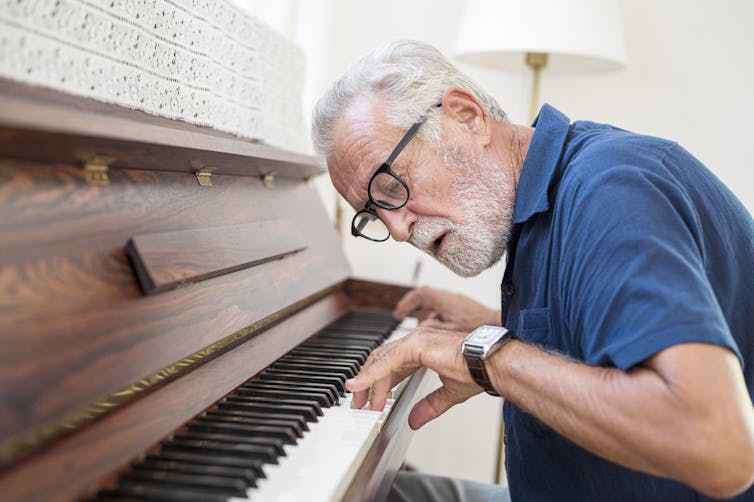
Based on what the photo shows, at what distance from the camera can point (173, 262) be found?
0.99 m

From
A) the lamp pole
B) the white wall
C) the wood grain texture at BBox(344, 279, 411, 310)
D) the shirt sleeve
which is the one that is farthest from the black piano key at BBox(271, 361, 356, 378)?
the lamp pole

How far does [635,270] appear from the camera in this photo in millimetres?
832

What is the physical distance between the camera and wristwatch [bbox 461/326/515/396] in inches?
39.4

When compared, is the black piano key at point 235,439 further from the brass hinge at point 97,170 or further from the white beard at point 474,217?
the white beard at point 474,217

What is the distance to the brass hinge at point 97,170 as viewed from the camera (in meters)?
0.88

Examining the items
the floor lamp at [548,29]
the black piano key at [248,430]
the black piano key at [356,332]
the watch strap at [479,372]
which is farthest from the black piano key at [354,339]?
the floor lamp at [548,29]

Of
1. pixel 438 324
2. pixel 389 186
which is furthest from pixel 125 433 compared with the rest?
pixel 438 324

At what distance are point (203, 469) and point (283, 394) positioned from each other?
30cm

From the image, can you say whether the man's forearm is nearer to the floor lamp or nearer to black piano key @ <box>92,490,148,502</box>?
black piano key @ <box>92,490,148,502</box>

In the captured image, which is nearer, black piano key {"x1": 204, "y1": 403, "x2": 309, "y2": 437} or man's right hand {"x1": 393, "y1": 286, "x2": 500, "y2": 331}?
black piano key {"x1": 204, "y1": 403, "x2": 309, "y2": 437}

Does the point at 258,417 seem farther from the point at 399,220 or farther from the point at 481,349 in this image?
the point at 399,220

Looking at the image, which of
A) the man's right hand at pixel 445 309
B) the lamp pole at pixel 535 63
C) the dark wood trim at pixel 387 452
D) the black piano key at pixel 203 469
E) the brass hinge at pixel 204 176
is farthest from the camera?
the lamp pole at pixel 535 63

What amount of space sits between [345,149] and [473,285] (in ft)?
5.42

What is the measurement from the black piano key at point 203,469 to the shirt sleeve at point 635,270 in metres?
0.44
